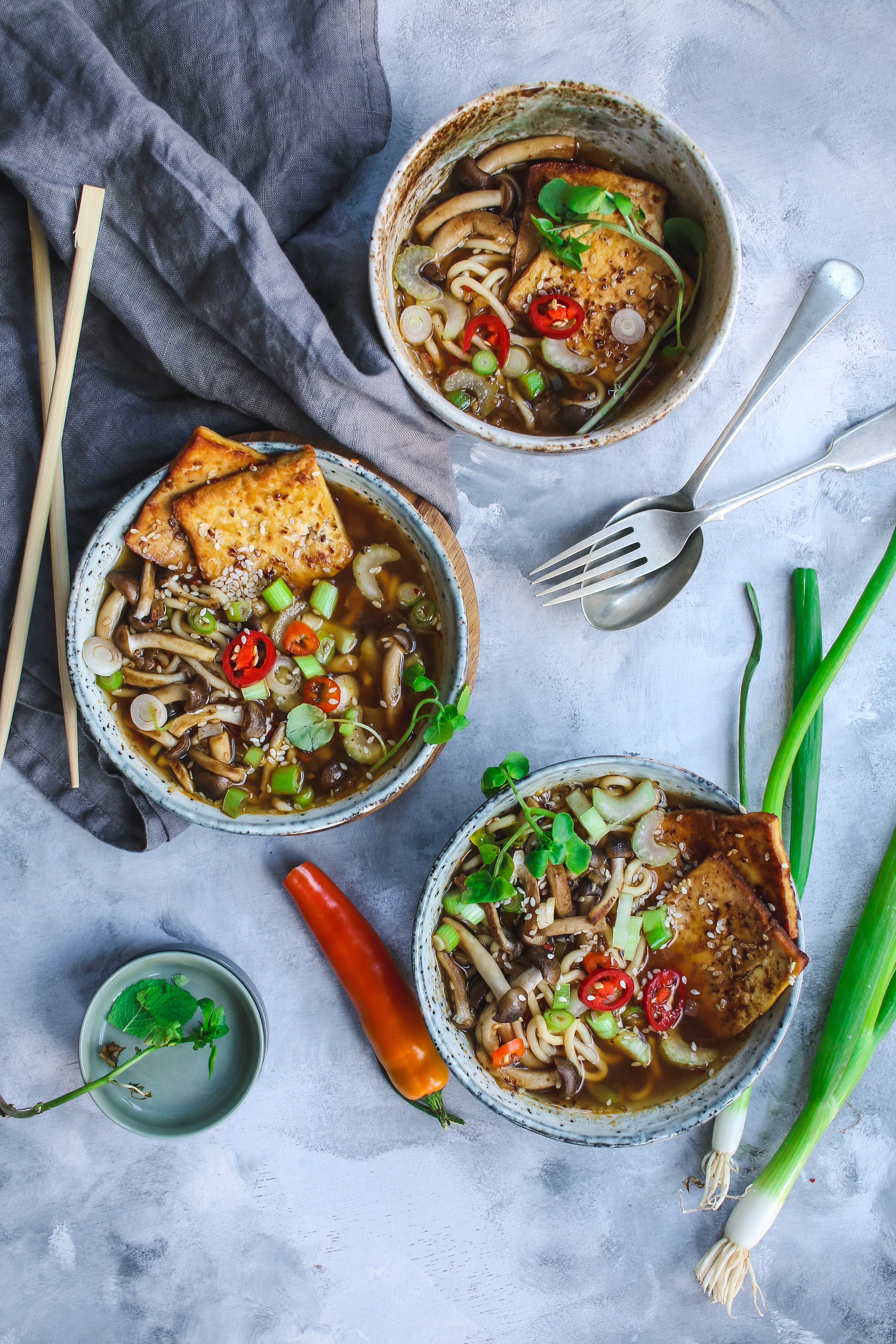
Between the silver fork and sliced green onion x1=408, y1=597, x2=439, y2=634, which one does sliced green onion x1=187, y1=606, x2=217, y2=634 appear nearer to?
sliced green onion x1=408, y1=597, x2=439, y2=634

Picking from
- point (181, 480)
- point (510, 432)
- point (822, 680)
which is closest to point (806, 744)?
point (822, 680)

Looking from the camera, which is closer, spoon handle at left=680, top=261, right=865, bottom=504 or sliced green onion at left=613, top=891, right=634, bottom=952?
sliced green onion at left=613, top=891, right=634, bottom=952

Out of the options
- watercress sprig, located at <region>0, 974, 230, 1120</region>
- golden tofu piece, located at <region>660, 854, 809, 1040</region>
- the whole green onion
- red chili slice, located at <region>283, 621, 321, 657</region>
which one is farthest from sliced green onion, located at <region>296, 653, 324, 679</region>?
the whole green onion

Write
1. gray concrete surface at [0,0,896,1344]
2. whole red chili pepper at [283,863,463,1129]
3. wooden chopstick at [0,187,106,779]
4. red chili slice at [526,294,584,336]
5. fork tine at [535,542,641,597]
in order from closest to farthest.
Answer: wooden chopstick at [0,187,106,779], red chili slice at [526,294,584,336], fork tine at [535,542,641,597], whole red chili pepper at [283,863,463,1129], gray concrete surface at [0,0,896,1344]

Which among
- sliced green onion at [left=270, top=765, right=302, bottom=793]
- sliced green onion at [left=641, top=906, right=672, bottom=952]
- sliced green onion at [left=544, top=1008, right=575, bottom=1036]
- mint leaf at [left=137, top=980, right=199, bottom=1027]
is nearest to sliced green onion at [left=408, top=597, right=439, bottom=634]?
sliced green onion at [left=270, top=765, right=302, bottom=793]

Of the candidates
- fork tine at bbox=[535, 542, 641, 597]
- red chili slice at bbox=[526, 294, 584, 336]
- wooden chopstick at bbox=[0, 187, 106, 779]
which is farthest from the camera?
fork tine at bbox=[535, 542, 641, 597]

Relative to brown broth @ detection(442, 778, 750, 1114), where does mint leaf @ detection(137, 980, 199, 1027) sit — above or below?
below

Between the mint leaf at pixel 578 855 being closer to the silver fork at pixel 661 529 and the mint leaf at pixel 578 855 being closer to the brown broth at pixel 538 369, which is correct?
the silver fork at pixel 661 529

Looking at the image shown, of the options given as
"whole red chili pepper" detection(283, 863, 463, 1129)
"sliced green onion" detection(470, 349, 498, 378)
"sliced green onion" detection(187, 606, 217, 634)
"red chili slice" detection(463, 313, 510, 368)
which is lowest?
"whole red chili pepper" detection(283, 863, 463, 1129)
